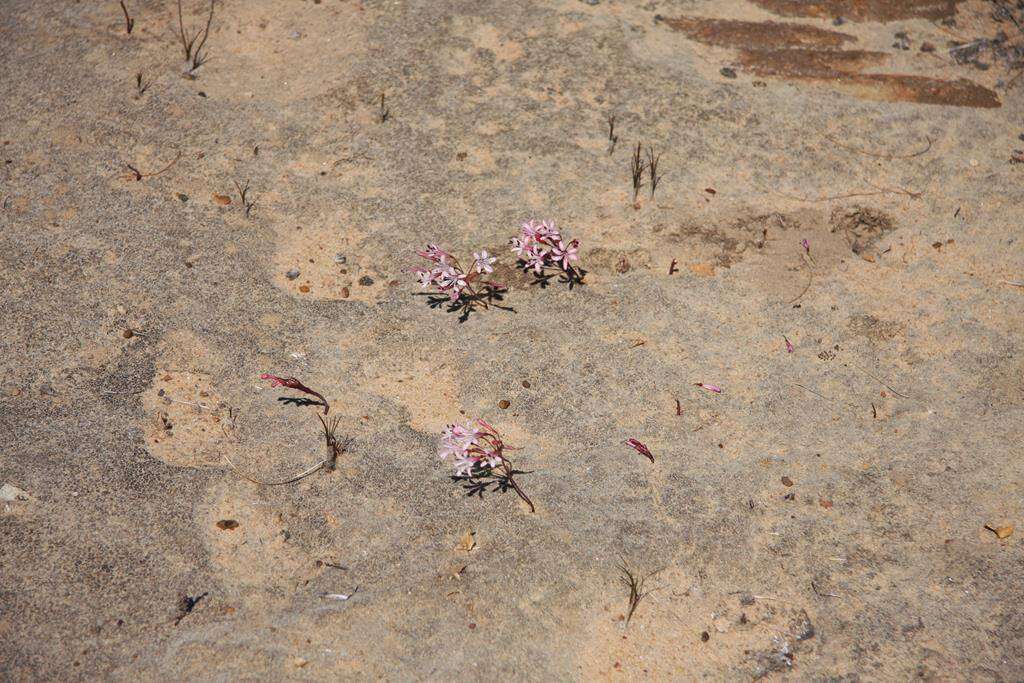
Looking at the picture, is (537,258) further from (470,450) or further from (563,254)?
(470,450)

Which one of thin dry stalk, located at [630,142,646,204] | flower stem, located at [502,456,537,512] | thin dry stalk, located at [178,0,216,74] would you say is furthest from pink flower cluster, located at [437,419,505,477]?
thin dry stalk, located at [178,0,216,74]

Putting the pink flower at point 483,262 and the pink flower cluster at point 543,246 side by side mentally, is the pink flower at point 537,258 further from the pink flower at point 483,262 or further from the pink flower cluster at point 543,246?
the pink flower at point 483,262

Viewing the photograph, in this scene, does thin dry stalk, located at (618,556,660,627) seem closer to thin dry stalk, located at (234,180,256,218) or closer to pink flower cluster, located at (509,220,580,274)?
pink flower cluster, located at (509,220,580,274)

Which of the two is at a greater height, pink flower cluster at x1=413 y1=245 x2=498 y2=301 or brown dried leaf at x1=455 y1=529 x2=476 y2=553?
pink flower cluster at x1=413 y1=245 x2=498 y2=301

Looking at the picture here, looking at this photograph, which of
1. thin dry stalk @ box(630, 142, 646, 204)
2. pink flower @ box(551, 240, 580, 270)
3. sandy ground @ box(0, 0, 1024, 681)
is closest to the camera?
sandy ground @ box(0, 0, 1024, 681)

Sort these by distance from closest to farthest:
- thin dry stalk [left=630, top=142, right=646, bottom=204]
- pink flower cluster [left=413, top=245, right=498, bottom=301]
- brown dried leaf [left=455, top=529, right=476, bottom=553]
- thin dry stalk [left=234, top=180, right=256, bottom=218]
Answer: brown dried leaf [left=455, top=529, right=476, bottom=553]
pink flower cluster [left=413, top=245, right=498, bottom=301]
thin dry stalk [left=234, top=180, right=256, bottom=218]
thin dry stalk [left=630, top=142, right=646, bottom=204]

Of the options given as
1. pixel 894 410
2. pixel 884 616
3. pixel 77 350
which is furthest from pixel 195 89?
pixel 884 616

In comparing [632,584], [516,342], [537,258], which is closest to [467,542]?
[632,584]
